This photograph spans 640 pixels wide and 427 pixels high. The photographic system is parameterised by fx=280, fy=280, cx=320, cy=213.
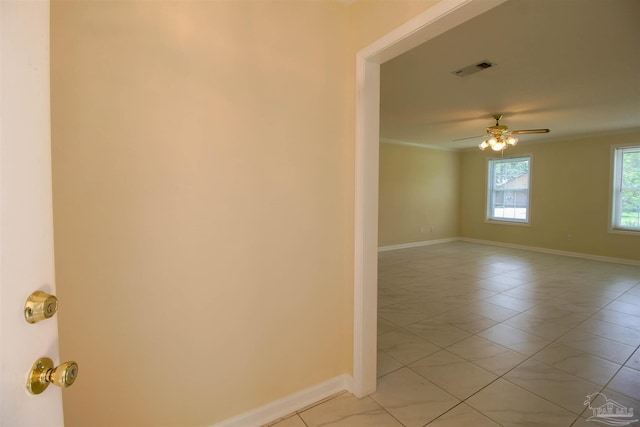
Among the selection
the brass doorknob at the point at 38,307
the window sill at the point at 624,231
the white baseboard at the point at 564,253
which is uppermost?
the brass doorknob at the point at 38,307

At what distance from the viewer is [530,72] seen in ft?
9.43

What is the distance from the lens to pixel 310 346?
1766 mm

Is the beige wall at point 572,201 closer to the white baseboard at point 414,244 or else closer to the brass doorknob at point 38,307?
the white baseboard at point 414,244

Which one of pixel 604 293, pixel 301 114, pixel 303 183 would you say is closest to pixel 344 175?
pixel 303 183

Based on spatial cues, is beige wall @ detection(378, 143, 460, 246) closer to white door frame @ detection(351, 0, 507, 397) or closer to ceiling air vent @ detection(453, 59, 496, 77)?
ceiling air vent @ detection(453, 59, 496, 77)

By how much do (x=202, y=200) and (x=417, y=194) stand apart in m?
6.63

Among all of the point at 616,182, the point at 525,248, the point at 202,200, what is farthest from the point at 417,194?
the point at 202,200

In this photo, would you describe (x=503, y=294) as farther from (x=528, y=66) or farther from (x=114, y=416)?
(x=114, y=416)

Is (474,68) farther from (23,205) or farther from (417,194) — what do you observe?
(417,194)

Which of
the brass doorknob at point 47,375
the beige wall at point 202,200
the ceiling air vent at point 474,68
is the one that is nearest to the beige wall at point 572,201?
the ceiling air vent at point 474,68

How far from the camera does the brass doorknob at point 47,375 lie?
1.81 ft

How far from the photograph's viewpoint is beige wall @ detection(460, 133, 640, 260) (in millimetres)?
5586
